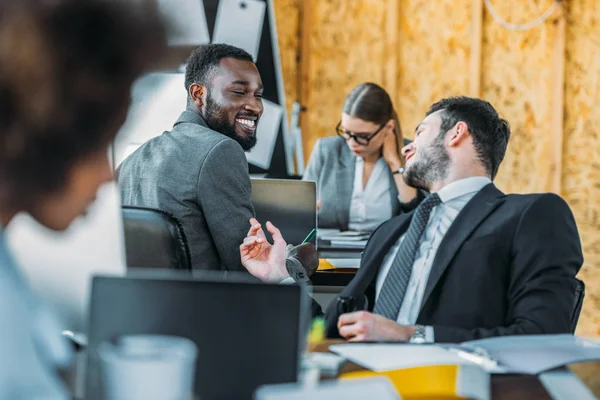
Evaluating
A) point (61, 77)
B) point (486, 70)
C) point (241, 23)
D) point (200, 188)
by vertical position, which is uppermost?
point (241, 23)

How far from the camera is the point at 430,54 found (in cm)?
467

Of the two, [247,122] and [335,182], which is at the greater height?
[247,122]

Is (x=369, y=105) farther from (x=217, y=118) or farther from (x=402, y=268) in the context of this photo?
(x=402, y=268)

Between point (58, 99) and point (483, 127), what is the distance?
4.92 ft

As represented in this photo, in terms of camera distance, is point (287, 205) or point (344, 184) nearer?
point (287, 205)

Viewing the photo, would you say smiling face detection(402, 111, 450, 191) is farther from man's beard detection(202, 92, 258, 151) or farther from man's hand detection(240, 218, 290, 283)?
man's beard detection(202, 92, 258, 151)

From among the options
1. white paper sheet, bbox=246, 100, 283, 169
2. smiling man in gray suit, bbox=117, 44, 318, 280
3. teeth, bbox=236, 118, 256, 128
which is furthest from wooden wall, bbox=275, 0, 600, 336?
smiling man in gray suit, bbox=117, 44, 318, 280

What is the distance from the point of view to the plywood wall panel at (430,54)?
4.63 m

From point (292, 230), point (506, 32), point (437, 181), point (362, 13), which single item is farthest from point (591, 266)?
point (437, 181)

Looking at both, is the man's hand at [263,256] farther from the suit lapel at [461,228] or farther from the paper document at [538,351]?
the paper document at [538,351]

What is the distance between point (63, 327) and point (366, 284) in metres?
1.15

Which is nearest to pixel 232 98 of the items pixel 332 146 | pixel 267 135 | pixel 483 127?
pixel 483 127

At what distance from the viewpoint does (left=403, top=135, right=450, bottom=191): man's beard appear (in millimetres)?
1783

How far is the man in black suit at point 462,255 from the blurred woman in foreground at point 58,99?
2.79 ft
